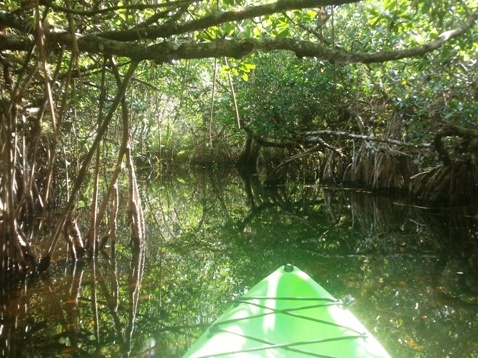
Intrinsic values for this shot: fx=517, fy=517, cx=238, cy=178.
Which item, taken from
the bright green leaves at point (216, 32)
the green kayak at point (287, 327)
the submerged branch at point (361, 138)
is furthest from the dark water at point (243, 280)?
the bright green leaves at point (216, 32)

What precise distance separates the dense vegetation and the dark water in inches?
25.5

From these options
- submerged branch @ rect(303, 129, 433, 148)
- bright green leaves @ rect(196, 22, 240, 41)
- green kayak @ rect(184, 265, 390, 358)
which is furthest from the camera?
submerged branch @ rect(303, 129, 433, 148)

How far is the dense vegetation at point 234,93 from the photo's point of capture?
368 centimetres

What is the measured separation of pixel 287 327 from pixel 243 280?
2627 millimetres

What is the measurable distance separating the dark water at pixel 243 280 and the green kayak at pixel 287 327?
0.98 metres

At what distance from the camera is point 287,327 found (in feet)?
8.74

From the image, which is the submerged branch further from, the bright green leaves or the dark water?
the bright green leaves

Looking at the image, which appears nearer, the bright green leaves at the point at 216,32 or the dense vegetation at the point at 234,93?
the dense vegetation at the point at 234,93

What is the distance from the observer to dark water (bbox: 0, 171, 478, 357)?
3.75 meters

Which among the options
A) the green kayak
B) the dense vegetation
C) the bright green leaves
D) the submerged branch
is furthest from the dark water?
the bright green leaves

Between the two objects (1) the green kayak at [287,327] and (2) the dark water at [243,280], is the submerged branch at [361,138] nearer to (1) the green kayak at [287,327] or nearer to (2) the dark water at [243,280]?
(2) the dark water at [243,280]

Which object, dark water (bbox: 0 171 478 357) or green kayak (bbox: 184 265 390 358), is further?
dark water (bbox: 0 171 478 357)

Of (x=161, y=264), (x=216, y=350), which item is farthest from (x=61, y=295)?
(x=216, y=350)

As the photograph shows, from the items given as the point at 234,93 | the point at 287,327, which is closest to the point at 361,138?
the point at 234,93
